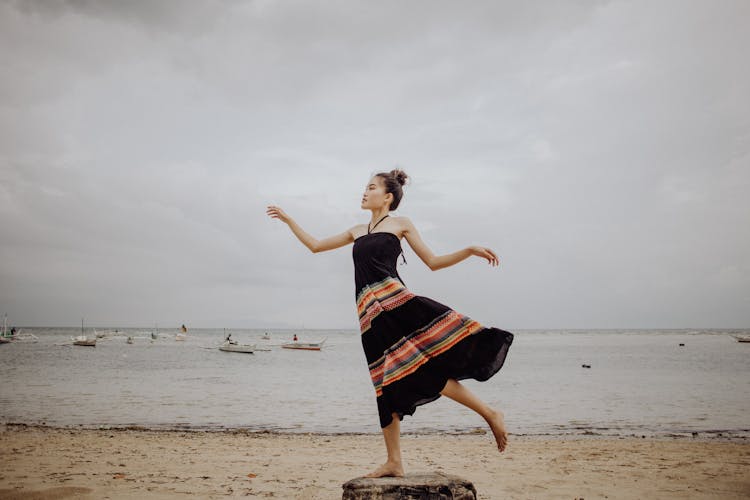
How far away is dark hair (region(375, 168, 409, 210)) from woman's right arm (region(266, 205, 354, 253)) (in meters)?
0.48

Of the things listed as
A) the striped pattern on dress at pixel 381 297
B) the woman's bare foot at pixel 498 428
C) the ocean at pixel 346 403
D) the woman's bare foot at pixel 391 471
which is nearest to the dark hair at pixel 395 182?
the striped pattern on dress at pixel 381 297

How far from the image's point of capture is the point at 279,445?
430 inches

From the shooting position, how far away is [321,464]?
8867 millimetres

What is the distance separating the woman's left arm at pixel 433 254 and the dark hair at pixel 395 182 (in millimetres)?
254

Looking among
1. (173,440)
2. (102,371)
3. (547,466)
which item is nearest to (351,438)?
(173,440)

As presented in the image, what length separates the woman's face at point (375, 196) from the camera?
4.00 m

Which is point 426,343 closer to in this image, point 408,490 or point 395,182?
point 408,490

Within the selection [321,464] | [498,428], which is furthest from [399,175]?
[321,464]

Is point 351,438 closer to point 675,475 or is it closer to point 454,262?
point 675,475

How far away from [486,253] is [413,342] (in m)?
0.83

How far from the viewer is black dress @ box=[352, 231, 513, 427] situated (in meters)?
3.54

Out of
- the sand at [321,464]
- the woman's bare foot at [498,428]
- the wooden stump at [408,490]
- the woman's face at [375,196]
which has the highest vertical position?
the woman's face at [375,196]

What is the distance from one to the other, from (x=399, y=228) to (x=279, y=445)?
28.4 ft

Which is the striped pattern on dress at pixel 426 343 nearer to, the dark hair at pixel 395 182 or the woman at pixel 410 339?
the woman at pixel 410 339
